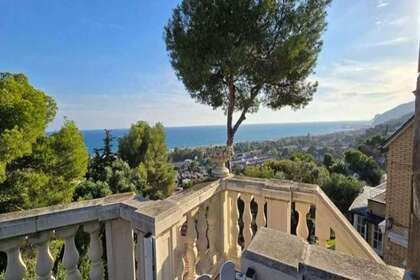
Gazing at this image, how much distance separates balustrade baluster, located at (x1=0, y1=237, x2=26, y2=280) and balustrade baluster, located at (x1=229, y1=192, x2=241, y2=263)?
5.40ft

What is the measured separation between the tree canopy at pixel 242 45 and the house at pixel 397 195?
9.00 feet

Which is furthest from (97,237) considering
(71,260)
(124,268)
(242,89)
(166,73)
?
(166,73)

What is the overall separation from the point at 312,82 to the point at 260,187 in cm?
508

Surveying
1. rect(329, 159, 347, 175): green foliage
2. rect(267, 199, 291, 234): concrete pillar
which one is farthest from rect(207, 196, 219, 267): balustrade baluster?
rect(329, 159, 347, 175): green foliage

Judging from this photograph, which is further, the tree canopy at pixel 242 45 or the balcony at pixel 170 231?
the tree canopy at pixel 242 45

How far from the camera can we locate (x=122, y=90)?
18531 millimetres

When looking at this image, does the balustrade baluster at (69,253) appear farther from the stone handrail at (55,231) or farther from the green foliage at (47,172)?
the green foliage at (47,172)

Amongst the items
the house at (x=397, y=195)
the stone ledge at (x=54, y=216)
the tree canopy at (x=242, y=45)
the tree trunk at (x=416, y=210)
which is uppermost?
the tree canopy at (x=242, y=45)

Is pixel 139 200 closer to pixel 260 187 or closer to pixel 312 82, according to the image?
pixel 260 187

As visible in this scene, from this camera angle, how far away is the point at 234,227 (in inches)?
91.8

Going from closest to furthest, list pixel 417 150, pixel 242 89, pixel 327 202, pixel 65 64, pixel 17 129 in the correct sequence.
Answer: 1. pixel 417 150
2. pixel 327 202
3. pixel 17 129
4. pixel 242 89
5. pixel 65 64

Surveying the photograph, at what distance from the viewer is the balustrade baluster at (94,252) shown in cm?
131

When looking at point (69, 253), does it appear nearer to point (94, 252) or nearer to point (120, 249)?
point (94, 252)

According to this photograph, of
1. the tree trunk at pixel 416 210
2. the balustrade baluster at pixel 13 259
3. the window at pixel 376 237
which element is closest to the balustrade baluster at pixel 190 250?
the balustrade baluster at pixel 13 259
